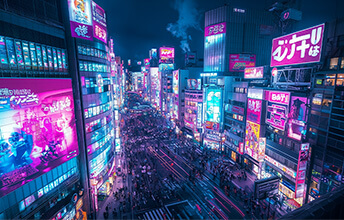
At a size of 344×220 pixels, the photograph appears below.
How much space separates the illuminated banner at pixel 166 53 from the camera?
3962 inches

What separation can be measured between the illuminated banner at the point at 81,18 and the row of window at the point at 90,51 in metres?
1.48

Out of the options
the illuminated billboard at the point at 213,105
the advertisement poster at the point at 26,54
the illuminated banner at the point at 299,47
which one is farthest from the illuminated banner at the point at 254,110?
the advertisement poster at the point at 26,54

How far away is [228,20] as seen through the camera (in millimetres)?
50906

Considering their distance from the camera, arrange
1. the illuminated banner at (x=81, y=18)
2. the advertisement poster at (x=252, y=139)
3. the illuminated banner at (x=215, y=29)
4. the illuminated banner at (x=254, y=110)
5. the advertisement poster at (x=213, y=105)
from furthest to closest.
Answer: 1. the illuminated banner at (x=215, y=29)
2. the advertisement poster at (x=213, y=105)
3. the advertisement poster at (x=252, y=139)
4. the illuminated banner at (x=254, y=110)
5. the illuminated banner at (x=81, y=18)

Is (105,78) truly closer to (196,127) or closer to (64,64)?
(64,64)

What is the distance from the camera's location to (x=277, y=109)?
27406 mm

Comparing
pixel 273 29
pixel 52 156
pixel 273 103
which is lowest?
pixel 52 156

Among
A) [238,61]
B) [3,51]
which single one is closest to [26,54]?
[3,51]

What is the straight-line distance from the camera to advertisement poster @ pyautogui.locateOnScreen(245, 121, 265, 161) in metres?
31.3

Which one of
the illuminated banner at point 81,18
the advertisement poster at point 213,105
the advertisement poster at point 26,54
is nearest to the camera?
the advertisement poster at point 26,54

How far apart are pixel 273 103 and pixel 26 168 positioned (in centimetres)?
3280

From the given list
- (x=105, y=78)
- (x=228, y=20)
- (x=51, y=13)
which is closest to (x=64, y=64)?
(x=51, y=13)

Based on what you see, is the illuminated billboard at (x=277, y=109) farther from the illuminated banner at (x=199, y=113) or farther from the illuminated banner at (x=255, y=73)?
the illuminated banner at (x=199, y=113)

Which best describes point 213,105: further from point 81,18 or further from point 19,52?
point 19,52
